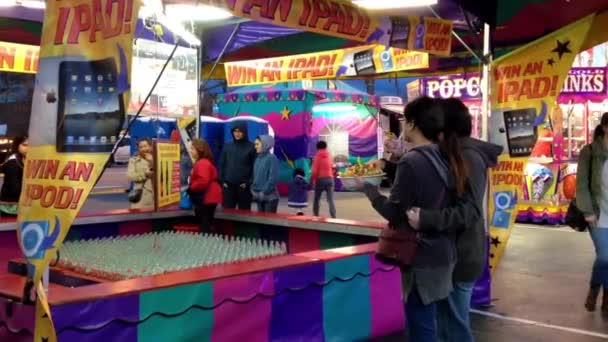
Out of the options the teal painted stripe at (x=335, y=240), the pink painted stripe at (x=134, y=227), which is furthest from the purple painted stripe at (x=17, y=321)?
the pink painted stripe at (x=134, y=227)

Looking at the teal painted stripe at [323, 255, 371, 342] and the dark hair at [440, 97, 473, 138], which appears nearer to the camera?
the dark hair at [440, 97, 473, 138]

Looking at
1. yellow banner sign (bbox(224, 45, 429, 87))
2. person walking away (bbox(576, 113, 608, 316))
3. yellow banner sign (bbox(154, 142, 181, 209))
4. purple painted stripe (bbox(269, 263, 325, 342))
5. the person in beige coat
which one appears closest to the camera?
purple painted stripe (bbox(269, 263, 325, 342))

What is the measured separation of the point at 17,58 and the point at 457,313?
6748mm

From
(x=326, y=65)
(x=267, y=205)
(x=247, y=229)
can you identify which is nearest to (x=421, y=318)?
(x=247, y=229)

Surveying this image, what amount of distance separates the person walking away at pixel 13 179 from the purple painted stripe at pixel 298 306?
3.92 m

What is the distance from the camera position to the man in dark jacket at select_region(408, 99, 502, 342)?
306 cm

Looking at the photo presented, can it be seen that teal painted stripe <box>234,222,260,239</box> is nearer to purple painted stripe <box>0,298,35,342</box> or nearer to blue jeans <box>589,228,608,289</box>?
blue jeans <box>589,228,608,289</box>

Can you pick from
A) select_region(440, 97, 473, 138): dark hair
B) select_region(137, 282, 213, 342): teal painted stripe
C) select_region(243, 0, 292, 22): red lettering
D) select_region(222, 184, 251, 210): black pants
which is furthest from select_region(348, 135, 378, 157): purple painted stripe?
select_region(440, 97, 473, 138): dark hair

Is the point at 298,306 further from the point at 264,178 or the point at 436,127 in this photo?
the point at 264,178

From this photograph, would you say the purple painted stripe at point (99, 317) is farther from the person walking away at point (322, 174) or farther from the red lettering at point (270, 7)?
the person walking away at point (322, 174)

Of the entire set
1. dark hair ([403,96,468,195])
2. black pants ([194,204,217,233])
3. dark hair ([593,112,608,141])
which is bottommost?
black pants ([194,204,217,233])

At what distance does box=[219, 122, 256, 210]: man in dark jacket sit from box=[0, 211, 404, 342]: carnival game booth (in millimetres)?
2032

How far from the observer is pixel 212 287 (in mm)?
3982

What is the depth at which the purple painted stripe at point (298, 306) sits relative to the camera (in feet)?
14.3
